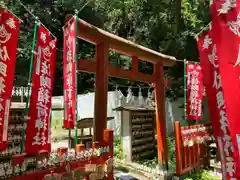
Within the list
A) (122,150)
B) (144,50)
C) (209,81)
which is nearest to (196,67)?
(144,50)

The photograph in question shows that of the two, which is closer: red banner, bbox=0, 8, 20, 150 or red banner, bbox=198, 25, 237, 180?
red banner, bbox=198, 25, 237, 180

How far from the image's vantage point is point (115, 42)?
7.12 metres

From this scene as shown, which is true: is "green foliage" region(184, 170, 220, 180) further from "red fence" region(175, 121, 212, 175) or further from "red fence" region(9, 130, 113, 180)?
"red fence" region(9, 130, 113, 180)

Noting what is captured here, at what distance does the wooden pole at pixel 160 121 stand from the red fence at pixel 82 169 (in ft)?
13.4

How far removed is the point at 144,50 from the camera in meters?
8.44

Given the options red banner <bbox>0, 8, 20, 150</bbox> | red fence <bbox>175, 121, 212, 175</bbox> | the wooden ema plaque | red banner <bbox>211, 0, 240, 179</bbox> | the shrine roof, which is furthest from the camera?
the wooden ema plaque

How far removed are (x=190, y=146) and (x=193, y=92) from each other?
212cm

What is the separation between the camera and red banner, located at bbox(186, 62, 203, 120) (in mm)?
9109

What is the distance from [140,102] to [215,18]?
12685mm

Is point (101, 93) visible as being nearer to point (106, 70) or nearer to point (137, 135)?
point (106, 70)

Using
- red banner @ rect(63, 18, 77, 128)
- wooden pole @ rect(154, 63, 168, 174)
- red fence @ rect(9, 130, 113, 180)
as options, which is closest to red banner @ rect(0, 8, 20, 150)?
red fence @ rect(9, 130, 113, 180)

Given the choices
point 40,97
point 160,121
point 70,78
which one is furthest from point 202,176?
point 40,97

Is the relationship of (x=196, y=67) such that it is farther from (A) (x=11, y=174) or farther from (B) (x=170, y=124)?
(B) (x=170, y=124)

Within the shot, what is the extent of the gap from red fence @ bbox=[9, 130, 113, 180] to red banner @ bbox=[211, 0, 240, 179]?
2665 millimetres
